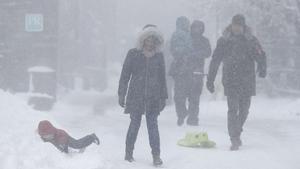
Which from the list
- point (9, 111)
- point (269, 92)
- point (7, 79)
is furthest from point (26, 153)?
point (269, 92)

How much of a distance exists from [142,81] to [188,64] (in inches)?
151

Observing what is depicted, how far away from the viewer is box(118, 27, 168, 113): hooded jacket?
26.3ft

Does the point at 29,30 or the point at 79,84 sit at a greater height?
the point at 29,30

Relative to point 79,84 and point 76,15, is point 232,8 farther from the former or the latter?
point 79,84

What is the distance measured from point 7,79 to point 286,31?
29.7 feet

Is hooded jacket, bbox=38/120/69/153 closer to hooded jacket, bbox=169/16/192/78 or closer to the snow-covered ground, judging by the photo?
the snow-covered ground

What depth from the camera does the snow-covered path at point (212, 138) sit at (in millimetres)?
8188

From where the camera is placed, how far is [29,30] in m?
17.3

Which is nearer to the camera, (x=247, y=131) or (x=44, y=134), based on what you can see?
(x=44, y=134)

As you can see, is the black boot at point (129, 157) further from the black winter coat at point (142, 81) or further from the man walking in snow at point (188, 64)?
the man walking in snow at point (188, 64)

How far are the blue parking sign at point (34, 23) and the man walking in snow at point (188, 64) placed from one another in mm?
6364

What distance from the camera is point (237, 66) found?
904 centimetres

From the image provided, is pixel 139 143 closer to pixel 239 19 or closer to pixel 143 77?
pixel 143 77

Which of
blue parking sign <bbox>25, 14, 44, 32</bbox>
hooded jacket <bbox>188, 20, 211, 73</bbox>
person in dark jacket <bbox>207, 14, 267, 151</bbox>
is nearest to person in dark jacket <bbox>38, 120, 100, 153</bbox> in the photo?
person in dark jacket <bbox>207, 14, 267, 151</bbox>
